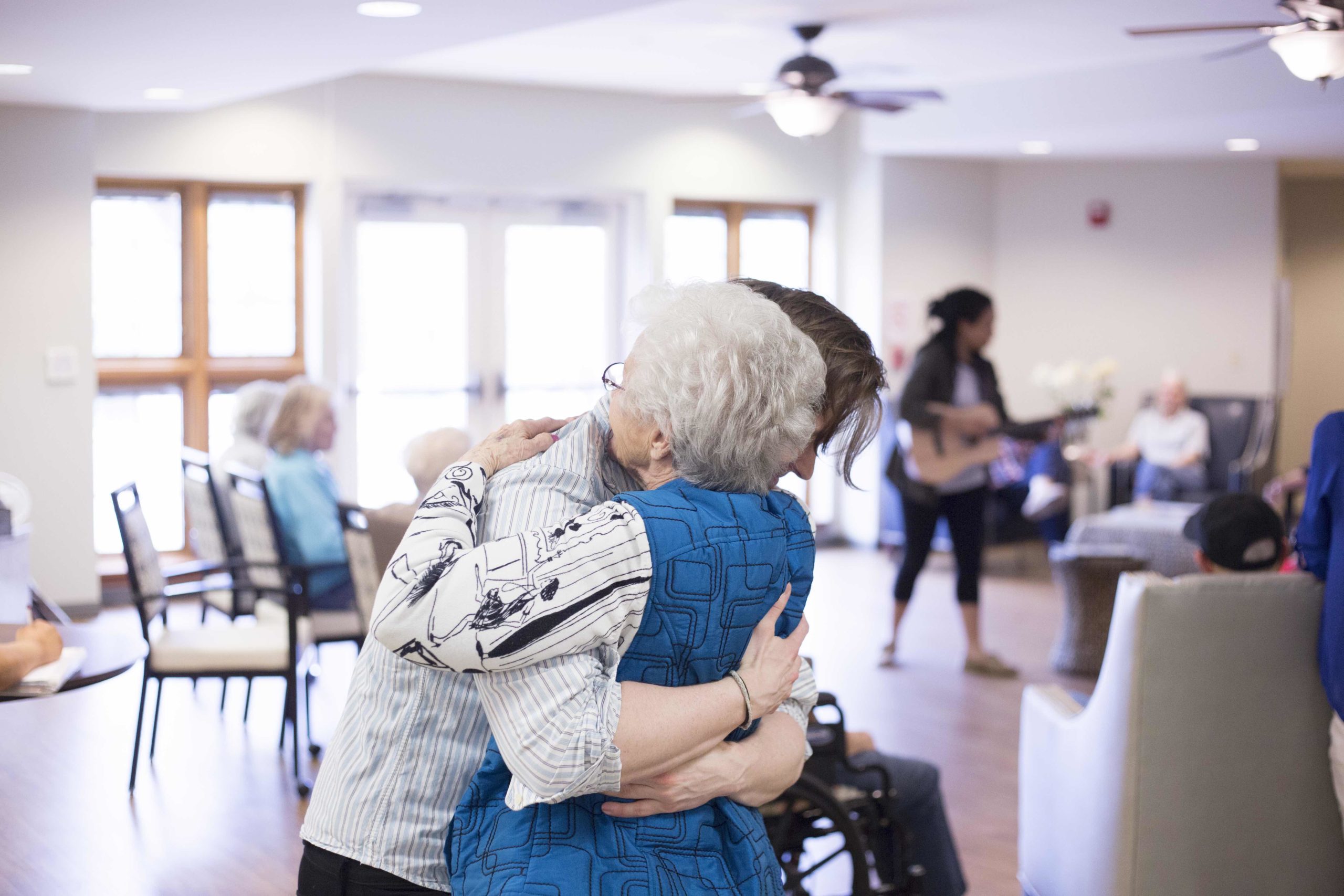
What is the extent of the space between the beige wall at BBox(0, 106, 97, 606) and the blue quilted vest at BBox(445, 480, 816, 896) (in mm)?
5766

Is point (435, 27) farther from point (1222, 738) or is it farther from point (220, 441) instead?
point (220, 441)

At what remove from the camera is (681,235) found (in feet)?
29.0

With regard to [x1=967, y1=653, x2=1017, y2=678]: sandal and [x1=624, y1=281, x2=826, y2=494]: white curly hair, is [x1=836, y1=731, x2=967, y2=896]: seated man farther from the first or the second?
[x1=967, y1=653, x2=1017, y2=678]: sandal

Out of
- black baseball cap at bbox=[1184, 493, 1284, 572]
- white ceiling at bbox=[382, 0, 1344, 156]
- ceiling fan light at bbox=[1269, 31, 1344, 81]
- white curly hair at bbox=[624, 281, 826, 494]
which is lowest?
black baseball cap at bbox=[1184, 493, 1284, 572]

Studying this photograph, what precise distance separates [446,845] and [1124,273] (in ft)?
28.6

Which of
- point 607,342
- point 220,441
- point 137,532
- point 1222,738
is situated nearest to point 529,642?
point 1222,738

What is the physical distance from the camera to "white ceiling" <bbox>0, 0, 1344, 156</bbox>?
4164 mm

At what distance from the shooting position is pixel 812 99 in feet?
18.9

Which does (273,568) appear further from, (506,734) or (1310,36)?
(1310,36)

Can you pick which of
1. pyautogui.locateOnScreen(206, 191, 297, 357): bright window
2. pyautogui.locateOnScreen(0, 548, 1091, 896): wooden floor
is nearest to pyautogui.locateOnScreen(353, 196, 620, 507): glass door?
pyautogui.locateOnScreen(206, 191, 297, 357): bright window

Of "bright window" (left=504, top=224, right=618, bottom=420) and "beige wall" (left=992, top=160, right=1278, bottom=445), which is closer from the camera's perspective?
"bright window" (left=504, top=224, right=618, bottom=420)

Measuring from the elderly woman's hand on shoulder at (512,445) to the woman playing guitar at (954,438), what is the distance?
13.7 ft

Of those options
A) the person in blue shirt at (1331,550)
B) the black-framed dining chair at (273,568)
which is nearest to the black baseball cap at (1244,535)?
the person in blue shirt at (1331,550)

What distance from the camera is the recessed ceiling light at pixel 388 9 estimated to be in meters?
3.86
